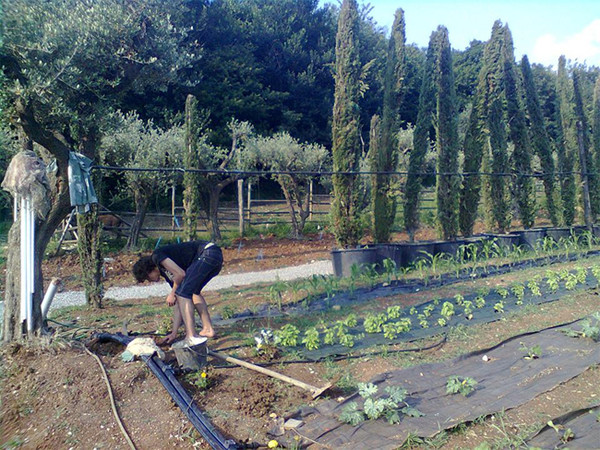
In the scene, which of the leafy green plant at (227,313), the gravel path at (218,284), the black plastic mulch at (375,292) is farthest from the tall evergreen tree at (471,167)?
the leafy green plant at (227,313)

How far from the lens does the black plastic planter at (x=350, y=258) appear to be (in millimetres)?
9414

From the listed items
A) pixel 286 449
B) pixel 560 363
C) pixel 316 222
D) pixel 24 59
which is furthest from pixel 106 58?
pixel 316 222

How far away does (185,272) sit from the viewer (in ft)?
17.0

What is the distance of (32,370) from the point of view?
14.1 feet

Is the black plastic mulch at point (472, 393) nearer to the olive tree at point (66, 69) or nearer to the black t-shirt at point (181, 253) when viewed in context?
the black t-shirt at point (181, 253)

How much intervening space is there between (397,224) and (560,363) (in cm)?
1574

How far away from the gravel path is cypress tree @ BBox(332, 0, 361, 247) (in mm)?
1411

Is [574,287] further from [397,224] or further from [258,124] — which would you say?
[258,124]

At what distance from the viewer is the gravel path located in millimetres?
9016

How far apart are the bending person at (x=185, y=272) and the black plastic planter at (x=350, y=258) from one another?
455cm

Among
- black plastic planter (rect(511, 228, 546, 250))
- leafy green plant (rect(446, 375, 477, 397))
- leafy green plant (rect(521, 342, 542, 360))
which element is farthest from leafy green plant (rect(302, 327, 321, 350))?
black plastic planter (rect(511, 228, 546, 250))

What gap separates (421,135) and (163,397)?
384 inches

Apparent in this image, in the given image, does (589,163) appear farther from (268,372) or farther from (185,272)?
(268,372)

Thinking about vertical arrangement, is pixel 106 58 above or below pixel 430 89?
below
